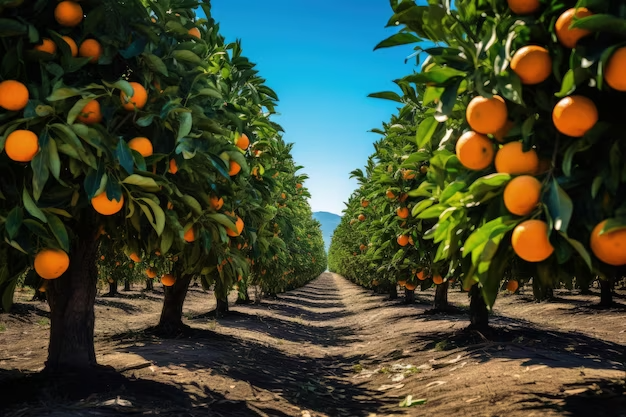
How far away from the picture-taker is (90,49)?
2900 millimetres

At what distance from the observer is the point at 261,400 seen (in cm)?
462

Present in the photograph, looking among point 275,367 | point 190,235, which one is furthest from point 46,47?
point 275,367

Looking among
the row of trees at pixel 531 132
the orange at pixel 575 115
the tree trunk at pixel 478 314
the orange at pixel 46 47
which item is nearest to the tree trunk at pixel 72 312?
the orange at pixel 46 47

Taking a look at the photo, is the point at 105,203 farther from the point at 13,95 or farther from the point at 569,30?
the point at 569,30

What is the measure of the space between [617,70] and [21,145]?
2.79 meters

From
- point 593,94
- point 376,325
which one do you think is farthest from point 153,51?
point 376,325

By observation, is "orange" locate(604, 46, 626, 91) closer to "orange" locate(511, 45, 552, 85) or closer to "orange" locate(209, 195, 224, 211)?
"orange" locate(511, 45, 552, 85)

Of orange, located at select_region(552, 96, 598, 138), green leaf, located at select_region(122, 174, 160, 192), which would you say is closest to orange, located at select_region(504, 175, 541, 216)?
orange, located at select_region(552, 96, 598, 138)

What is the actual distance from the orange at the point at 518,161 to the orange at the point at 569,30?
49 centimetres

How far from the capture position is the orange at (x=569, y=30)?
2.01 meters

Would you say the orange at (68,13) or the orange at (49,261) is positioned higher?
the orange at (68,13)

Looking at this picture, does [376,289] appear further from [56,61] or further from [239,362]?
[56,61]

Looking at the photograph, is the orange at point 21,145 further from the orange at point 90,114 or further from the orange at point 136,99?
the orange at point 136,99

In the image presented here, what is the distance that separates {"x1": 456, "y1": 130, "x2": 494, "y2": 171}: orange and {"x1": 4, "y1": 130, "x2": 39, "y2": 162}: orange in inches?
87.4
